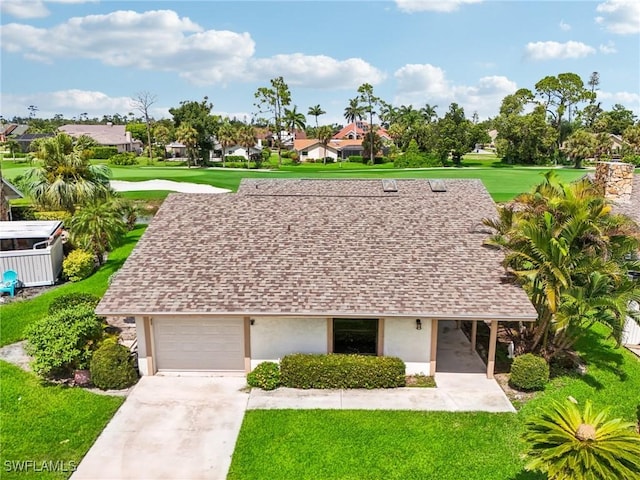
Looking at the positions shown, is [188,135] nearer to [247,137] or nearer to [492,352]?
[247,137]

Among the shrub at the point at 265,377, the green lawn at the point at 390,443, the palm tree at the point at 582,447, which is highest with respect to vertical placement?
the palm tree at the point at 582,447

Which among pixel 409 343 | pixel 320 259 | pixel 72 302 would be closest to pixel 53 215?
pixel 72 302

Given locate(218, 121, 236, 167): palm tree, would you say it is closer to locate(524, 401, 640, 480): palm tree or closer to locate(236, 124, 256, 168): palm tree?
locate(236, 124, 256, 168): palm tree

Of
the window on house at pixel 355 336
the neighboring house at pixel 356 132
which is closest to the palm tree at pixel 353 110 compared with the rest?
the neighboring house at pixel 356 132

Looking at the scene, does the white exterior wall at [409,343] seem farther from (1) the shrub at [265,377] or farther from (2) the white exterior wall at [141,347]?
(2) the white exterior wall at [141,347]

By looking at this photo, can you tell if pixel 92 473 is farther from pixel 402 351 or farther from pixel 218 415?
pixel 402 351

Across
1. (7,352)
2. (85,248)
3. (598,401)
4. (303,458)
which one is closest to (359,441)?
(303,458)
